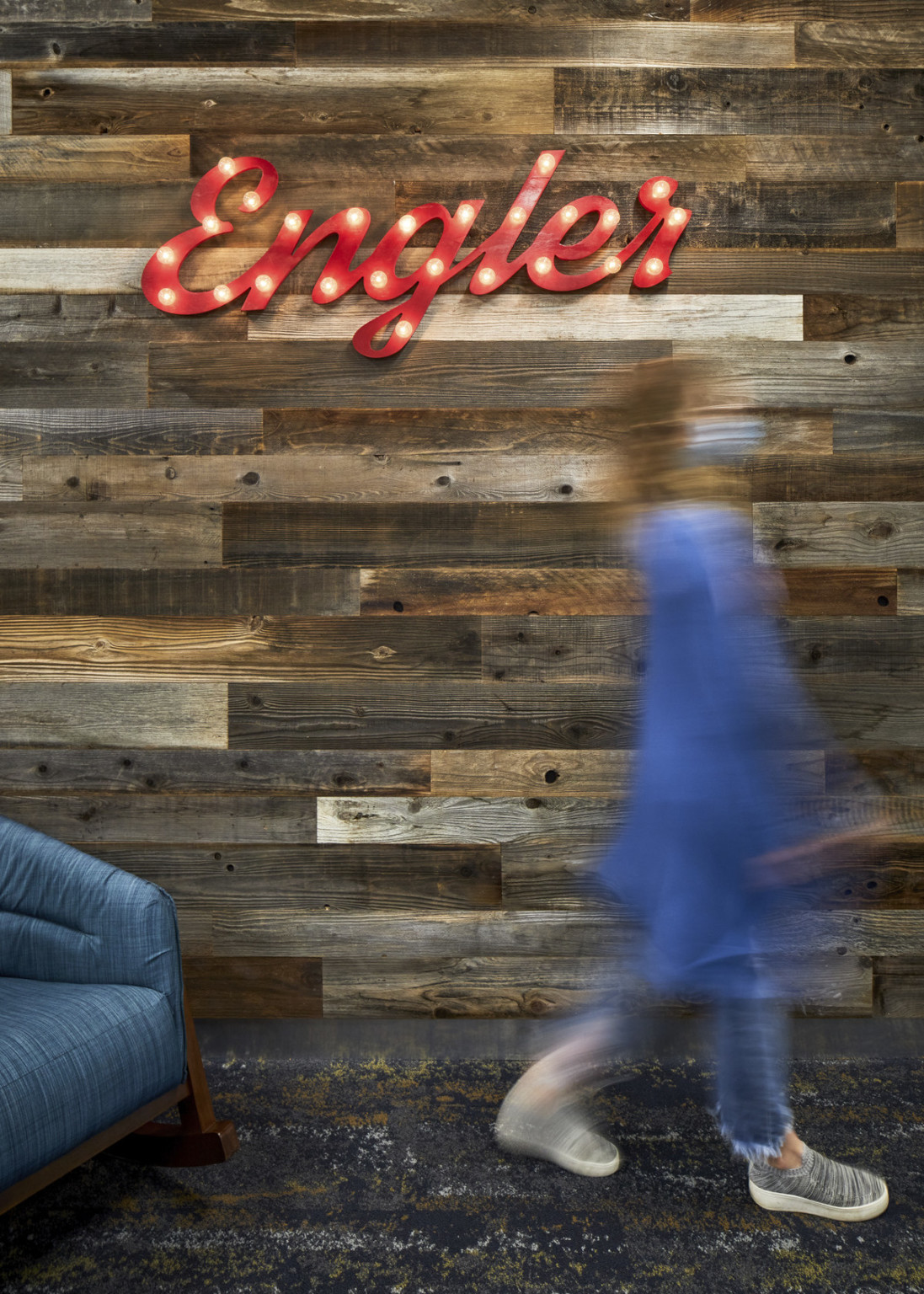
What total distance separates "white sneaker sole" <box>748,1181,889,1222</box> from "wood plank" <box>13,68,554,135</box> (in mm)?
2802

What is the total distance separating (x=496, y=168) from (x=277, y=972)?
8.07ft

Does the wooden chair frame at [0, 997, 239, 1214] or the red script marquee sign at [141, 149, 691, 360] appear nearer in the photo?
the wooden chair frame at [0, 997, 239, 1214]

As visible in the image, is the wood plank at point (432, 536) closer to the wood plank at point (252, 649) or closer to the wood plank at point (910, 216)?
the wood plank at point (252, 649)

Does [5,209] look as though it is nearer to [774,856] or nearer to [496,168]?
[496,168]

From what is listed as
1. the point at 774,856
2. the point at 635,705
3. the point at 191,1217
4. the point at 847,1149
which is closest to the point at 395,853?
the point at 635,705

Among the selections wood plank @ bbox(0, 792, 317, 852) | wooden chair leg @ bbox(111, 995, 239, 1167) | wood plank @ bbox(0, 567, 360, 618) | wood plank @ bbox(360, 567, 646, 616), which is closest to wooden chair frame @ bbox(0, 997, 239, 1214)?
wooden chair leg @ bbox(111, 995, 239, 1167)

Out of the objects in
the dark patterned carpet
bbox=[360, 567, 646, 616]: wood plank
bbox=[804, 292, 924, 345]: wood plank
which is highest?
bbox=[804, 292, 924, 345]: wood plank

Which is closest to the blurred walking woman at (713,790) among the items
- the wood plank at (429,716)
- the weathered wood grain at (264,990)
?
the wood plank at (429,716)

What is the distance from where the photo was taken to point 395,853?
2404 millimetres

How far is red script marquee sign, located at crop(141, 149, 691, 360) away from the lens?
237 centimetres

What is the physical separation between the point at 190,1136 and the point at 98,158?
2665 mm

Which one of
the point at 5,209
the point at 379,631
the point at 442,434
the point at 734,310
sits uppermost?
the point at 5,209

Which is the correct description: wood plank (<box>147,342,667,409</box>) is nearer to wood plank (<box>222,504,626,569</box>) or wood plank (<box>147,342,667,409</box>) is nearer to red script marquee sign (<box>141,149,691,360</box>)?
red script marquee sign (<box>141,149,691,360</box>)

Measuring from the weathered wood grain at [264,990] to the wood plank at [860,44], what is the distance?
306 centimetres
